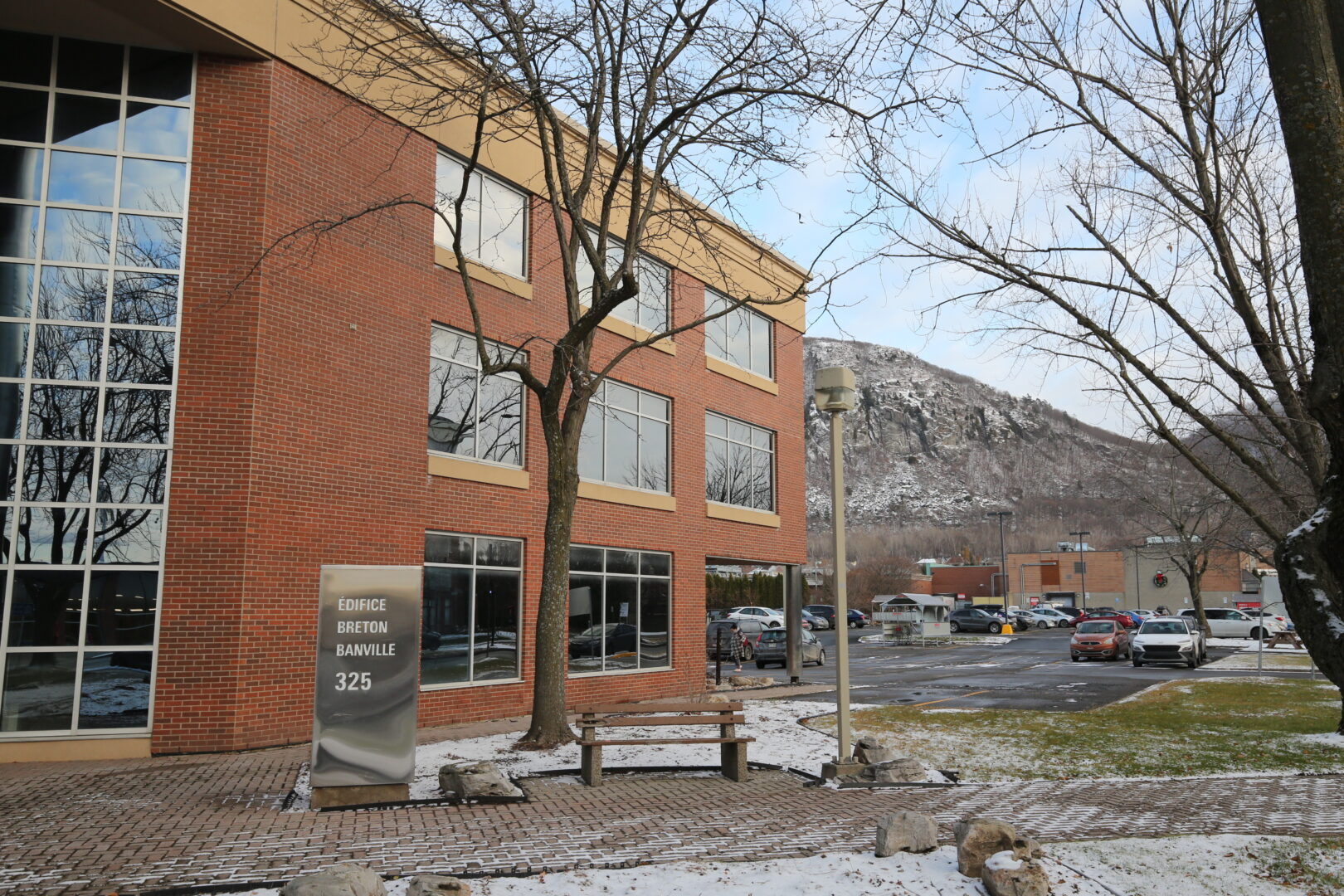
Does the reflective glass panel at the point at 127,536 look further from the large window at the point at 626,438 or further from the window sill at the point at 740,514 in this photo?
the window sill at the point at 740,514

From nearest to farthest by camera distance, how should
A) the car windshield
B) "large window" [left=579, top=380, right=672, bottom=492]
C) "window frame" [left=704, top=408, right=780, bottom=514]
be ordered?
"large window" [left=579, top=380, right=672, bottom=492] → "window frame" [left=704, top=408, right=780, bottom=514] → the car windshield

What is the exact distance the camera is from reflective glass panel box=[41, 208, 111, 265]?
12875mm

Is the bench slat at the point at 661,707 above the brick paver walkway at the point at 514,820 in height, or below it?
above

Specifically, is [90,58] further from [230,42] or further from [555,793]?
[555,793]

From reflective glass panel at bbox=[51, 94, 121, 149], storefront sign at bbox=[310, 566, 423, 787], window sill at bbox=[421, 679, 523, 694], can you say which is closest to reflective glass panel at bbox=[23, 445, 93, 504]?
reflective glass panel at bbox=[51, 94, 121, 149]

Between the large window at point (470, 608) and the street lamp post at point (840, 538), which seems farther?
the large window at point (470, 608)

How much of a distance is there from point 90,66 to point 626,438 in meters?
11.0

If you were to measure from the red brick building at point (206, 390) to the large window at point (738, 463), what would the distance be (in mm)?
8361

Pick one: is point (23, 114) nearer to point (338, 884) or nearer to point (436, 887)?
point (338, 884)

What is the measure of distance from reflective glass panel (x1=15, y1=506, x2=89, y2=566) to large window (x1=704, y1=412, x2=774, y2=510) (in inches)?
533

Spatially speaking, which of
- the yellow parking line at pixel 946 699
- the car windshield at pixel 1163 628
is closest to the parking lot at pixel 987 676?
the yellow parking line at pixel 946 699

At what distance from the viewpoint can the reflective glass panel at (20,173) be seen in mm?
12781

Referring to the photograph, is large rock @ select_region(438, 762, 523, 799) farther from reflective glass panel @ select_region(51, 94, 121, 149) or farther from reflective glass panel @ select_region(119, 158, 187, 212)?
reflective glass panel @ select_region(51, 94, 121, 149)

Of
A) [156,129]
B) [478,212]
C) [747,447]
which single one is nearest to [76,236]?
[156,129]
